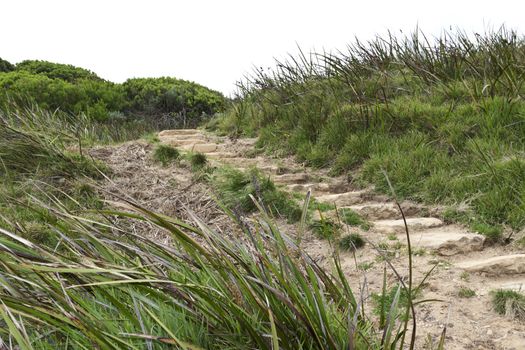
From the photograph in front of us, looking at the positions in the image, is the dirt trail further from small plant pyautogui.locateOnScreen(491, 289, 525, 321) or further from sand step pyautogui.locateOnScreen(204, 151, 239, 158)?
sand step pyautogui.locateOnScreen(204, 151, 239, 158)

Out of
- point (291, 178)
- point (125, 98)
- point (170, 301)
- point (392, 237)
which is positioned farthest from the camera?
point (125, 98)

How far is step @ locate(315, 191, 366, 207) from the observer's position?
4805 millimetres

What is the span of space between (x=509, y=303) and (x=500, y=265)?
549mm

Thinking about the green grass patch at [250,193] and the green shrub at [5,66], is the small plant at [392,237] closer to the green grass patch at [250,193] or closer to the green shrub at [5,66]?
the green grass patch at [250,193]

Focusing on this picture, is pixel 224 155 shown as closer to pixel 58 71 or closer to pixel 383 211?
pixel 383 211

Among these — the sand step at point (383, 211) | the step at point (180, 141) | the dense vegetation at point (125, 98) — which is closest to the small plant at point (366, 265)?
the sand step at point (383, 211)

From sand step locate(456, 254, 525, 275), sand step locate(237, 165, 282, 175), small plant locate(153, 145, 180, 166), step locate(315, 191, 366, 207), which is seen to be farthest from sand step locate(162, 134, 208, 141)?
sand step locate(456, 254, 525, 275)

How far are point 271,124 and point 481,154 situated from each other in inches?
138

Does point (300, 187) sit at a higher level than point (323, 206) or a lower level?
higher

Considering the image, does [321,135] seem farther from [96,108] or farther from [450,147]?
[96,108]

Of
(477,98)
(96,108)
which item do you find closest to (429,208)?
(477,98)

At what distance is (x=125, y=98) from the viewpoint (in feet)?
48.3

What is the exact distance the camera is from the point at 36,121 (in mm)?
6812

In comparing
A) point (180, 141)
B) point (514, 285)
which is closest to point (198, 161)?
point (180, 141)
